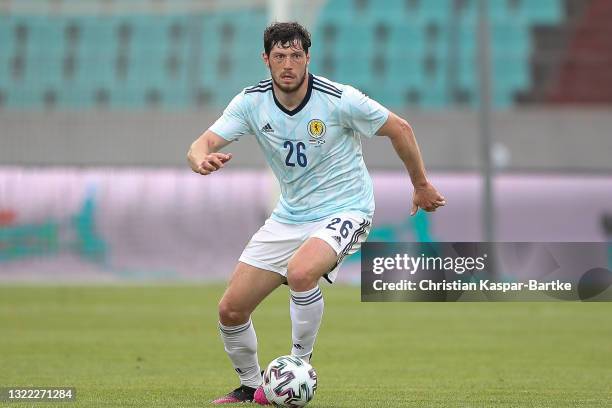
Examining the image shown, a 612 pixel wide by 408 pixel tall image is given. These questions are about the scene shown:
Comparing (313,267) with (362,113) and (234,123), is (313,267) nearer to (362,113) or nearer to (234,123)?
(362,113)

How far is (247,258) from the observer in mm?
7562

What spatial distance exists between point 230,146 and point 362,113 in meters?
22.1

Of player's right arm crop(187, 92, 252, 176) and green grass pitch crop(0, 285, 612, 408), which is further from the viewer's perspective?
green grass pitch crop(0, 285, 612, 408)

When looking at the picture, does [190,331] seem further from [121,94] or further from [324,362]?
[121,94]

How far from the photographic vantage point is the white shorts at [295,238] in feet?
24.0

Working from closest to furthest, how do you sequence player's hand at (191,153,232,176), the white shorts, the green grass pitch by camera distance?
1. player's hand at (191,153,232,176)
2. the white shorts
3. the green grass pitch

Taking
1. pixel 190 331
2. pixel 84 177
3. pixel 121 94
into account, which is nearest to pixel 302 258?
pixel 190 331

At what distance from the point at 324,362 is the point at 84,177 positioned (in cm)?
1817

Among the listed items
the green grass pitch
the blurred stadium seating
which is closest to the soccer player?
the green grass pitch

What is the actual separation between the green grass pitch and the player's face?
2.00m

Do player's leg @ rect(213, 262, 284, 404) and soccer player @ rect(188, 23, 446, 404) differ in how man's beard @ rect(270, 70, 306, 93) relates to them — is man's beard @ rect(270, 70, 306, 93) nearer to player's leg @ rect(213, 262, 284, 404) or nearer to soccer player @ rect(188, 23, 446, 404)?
soccer player @ rect(188, 23, 446, 404)

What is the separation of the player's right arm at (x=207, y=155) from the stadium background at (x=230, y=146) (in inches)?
396

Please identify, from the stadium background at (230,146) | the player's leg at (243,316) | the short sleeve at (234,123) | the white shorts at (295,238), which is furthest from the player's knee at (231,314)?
the stadium background at (230,146)

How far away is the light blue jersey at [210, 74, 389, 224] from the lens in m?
7.36
